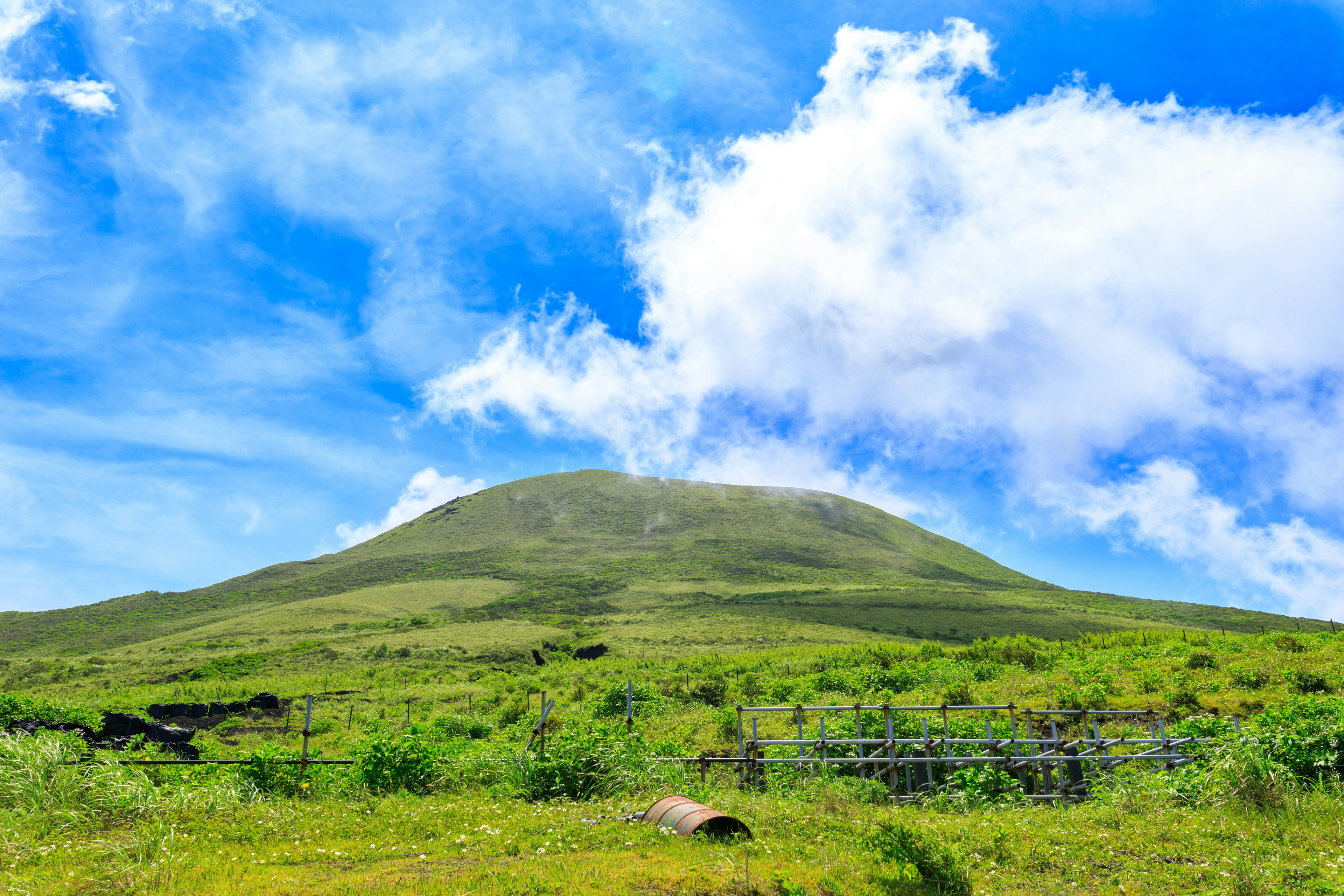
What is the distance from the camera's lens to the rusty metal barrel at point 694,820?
921 centimetres

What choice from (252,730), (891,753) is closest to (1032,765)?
(891,753)

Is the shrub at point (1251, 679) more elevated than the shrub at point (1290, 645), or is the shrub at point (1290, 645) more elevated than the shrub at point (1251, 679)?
the shrub at point (1290, 645)

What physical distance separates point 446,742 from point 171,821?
11.0 metres

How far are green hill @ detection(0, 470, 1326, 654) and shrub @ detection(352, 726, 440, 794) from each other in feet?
161

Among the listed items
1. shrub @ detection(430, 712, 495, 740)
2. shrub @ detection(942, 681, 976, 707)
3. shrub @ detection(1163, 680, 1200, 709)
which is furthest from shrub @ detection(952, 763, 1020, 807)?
shrub @ detection(430, 712, 495, 740)

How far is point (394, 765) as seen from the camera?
13.0 metres

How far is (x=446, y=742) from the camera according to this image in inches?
806

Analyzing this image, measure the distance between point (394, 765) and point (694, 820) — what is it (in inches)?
259

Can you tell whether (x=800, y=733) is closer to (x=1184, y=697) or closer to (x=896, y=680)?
(x=1184, y=697)

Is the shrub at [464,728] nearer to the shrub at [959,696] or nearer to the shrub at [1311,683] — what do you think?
the shrub at [959,696]

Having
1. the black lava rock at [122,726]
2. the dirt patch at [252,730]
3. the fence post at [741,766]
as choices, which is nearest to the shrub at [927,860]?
the fence post at [741,766]

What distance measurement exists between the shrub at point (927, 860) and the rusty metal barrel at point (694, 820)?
77.6 inches

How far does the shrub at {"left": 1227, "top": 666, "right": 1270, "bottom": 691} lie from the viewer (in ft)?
70.8

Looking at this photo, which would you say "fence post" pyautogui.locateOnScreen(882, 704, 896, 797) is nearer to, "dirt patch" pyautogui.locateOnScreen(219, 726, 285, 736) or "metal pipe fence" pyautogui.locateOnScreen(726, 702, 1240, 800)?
"metal pipe fence" pyautogui.locateOnScreen(726, 702, 1240, 800)
